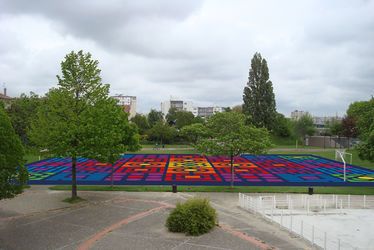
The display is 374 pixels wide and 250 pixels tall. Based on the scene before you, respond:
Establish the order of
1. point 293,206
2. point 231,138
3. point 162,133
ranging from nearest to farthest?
point 293,206 → point 231,138 → point 162,133

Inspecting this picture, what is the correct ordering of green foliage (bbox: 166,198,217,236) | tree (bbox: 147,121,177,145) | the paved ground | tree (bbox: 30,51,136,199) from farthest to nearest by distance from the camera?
tree (bbox: 147,121,177,145), tree (bbox: 30,51,136,199), green foliage (bbox: 166,198,217,236), the paved ground

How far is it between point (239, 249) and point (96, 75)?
15.2 meters

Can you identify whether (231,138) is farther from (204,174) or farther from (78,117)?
(78,117)

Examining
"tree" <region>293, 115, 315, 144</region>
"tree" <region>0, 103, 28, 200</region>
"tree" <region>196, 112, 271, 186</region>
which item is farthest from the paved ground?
"tree" <region>293, 115, 315, 144</region>

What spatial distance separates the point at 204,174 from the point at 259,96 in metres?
44.9

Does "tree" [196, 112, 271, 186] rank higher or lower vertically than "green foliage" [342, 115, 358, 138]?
lower

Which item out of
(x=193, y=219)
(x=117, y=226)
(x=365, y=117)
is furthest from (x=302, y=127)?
(x=117, y=226)

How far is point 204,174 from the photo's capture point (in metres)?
37.8

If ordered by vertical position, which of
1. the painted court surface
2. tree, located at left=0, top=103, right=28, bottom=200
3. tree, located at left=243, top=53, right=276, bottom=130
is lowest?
the painted court surface

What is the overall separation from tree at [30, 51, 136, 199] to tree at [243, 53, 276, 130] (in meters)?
58.0

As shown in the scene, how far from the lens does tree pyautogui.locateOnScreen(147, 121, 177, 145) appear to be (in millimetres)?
83312

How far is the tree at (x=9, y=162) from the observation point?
51.5 feet

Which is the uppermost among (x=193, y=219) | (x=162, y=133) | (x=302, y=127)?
(x=302, y=127)

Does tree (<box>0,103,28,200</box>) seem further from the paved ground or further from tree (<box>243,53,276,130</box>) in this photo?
tree (<box>243,53,276,130</box>)
